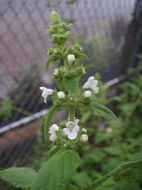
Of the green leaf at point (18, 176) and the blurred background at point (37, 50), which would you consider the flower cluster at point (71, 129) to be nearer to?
the green leaf at point (18, 176)

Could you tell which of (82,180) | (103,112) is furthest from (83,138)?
(82,180)

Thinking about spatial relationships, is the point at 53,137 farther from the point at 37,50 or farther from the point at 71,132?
the point at 37,50

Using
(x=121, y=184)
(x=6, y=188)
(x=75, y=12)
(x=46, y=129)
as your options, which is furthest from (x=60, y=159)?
(x=75, y=12)

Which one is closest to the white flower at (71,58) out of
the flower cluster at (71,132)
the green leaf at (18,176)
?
the flower cluster at (71,132)

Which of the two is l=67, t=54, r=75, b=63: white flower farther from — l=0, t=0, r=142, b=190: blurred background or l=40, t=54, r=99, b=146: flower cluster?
l=0, t=0, r=142, b=190: blurred background

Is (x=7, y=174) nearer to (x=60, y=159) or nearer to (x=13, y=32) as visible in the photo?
(x=60, y=159)

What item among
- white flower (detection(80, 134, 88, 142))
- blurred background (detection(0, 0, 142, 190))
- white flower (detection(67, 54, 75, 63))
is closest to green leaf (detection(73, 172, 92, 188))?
white flower (detection(80, 134, 88, 142))
